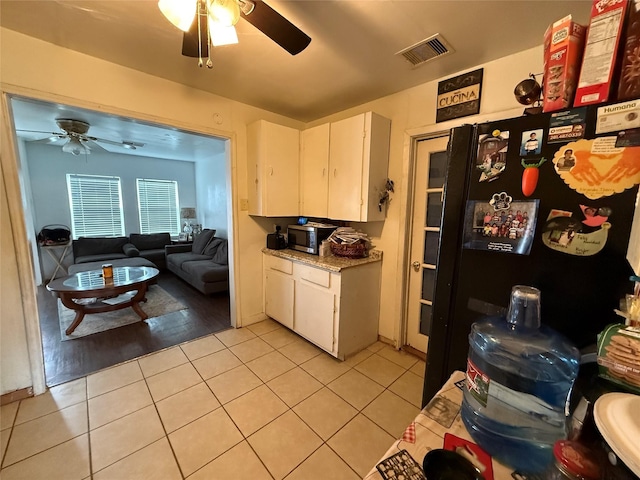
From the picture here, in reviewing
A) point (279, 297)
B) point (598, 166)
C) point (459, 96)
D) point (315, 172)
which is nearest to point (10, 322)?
point (279, 297)

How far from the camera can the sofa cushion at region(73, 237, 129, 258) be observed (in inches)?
181

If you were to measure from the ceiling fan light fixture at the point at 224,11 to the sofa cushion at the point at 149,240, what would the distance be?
17.4ft

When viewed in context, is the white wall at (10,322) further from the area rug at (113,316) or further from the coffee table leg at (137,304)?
the coffee table leg at (137,304)

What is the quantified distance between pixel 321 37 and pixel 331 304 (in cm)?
196

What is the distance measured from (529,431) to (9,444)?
2.56m

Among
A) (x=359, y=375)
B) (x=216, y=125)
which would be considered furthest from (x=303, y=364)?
(x=216, y=125)

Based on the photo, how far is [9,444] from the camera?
1.47 m

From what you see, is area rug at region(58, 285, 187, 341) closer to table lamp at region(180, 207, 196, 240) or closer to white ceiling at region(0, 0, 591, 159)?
table lamp at region(180, 207, 196, 240)

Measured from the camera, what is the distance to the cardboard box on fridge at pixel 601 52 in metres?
0.69

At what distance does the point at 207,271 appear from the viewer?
12.4 feet

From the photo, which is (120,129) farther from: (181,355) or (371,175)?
(371,175)

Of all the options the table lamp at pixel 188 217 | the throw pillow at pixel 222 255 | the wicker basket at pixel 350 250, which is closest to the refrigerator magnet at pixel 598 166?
the wicker basket at pixel 350 250

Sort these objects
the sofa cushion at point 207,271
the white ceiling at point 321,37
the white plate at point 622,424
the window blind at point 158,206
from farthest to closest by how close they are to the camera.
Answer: the window blind at point 158,206 < the sofa cushion at point 207,271 < the white ceiling at point 321,37 < the white plate at point 622,424

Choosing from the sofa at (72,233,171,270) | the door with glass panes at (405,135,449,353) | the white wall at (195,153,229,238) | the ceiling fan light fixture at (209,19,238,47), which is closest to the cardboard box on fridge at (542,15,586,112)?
the ceiling fan light fixture at (209,19,238,47)
